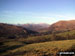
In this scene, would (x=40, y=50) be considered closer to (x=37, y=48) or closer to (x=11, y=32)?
(x=37, y=48)

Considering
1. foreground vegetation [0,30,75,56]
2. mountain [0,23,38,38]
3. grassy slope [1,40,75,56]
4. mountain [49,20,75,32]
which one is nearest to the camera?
grassy slope [1,40,75,56]

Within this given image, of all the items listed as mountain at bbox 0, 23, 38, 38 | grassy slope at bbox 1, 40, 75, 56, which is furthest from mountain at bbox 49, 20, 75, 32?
grassy slope at bbox 1, 40, 75, 56

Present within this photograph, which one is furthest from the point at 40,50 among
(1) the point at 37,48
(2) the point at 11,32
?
(2) the point at 11,32

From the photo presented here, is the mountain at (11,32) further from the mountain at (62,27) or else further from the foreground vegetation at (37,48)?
the mountain at (62,27)

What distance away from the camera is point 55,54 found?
22266 millimetres

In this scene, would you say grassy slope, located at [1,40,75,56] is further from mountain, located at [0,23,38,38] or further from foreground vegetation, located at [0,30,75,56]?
mountain, located at [0,23,38,38]

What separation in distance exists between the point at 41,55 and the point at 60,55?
3.91m

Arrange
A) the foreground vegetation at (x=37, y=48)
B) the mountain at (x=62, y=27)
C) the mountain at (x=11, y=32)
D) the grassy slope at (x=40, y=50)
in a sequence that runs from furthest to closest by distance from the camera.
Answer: the mountain at (x=62, y=27)
the mountain at (x=11, y=32)
the foreground vegetation at (x=37, y=48)
the grassy slope at (x=40, y=50)

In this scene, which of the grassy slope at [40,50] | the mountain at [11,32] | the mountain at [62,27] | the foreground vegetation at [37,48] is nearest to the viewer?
the grassy slope at [40,50]

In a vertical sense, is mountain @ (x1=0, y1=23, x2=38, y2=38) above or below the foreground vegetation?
Answer: above

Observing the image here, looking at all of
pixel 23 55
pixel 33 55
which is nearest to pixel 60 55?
pixel 33 55

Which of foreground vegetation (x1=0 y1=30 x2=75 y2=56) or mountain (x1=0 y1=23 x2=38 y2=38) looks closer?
foreground vegetation (x1=0 y1=30 x2=75 y2=56)

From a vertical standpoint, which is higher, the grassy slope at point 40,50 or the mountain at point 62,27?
the mountain at point 62,27

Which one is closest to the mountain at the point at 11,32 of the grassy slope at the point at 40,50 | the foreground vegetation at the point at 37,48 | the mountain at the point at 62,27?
the foreground vegetation at the point at 37,48
